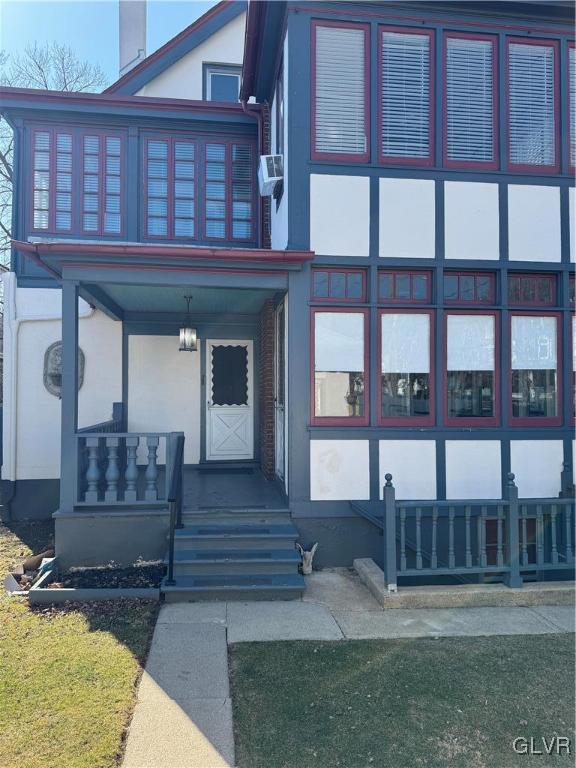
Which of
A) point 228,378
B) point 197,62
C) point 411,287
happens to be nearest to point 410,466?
point 411,287

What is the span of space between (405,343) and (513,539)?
7.73 ft

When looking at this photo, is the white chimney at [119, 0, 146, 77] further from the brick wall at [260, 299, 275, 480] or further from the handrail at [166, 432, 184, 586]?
the handrail at [166, 432, 184, 586]

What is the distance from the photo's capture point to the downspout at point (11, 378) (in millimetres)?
8219

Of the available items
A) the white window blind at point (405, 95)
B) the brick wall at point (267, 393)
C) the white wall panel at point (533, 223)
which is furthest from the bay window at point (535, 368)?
the brick wall at point (267, 393)

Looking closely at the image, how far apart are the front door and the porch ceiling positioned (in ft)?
2.50

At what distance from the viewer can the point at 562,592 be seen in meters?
5.01

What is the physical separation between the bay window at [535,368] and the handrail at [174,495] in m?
3.90

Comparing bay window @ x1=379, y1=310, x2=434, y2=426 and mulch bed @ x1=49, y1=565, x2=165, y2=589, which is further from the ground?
bay window @ x1=379, y1=310, x2=434, y2=426

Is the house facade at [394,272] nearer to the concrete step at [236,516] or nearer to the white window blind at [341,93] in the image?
the white window blind at [341,93]

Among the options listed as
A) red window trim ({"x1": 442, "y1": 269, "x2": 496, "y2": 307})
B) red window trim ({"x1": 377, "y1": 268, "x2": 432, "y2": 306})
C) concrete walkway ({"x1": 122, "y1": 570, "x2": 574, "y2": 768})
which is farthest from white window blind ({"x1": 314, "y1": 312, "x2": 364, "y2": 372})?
concrete walkway ({"x1": 122, "y1": 570, "x2": 574, "y2": 768})

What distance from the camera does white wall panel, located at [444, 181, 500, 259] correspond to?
244 inches

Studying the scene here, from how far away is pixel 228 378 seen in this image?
29.1 feet

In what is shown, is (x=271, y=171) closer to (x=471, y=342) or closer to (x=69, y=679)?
(x=471, y=342)

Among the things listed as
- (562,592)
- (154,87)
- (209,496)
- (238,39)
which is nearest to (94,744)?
(209,496)
